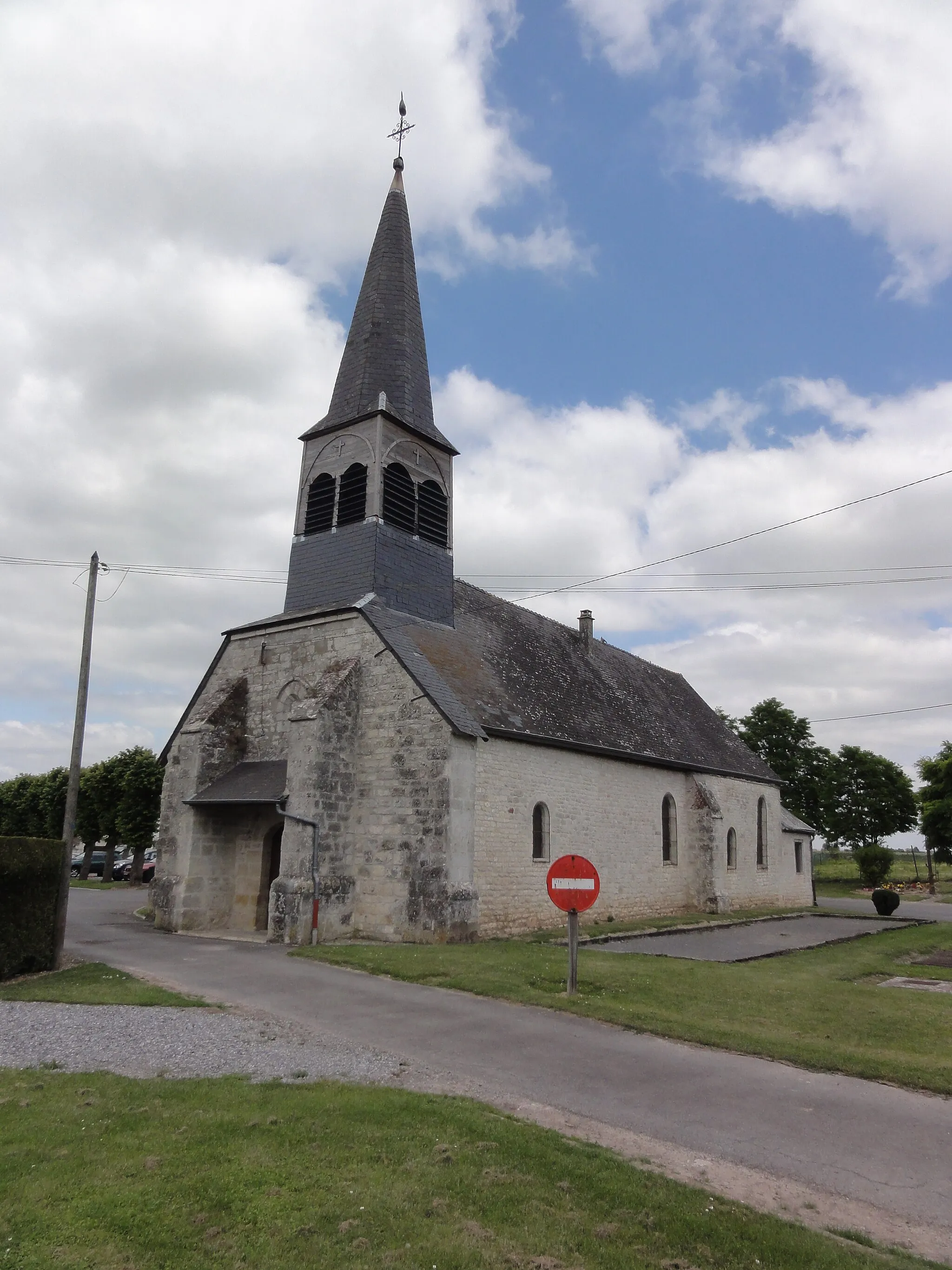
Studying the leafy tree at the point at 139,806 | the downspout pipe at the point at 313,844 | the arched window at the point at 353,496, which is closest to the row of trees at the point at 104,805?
the leafy tree at the point at 139,806

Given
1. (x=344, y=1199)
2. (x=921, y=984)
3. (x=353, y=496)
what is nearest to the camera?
(x=344, y=1199)

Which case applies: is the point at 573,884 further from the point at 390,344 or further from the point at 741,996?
the point at 390,344

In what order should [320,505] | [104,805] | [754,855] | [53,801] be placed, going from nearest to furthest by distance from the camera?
[320,505] < [754,855] < [104,805] < [53,801]

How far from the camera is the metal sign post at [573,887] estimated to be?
34.9 ft

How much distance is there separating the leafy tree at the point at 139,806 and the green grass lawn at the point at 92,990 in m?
24.3

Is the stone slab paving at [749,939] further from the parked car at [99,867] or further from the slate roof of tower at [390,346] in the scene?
the parked car at [99,867]

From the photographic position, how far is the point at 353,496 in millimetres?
20422

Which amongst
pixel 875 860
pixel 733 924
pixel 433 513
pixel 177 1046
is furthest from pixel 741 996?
pixel 875 860

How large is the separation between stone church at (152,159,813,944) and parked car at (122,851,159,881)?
63.9 ft

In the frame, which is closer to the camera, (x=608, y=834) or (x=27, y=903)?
(x=27, y=903)

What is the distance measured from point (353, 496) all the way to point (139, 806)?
72.3 feet

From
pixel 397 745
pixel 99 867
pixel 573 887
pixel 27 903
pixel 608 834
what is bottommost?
pixel 99 867

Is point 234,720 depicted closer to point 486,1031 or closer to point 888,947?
point 486,1031

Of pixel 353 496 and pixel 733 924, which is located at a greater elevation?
pixel 353 496
